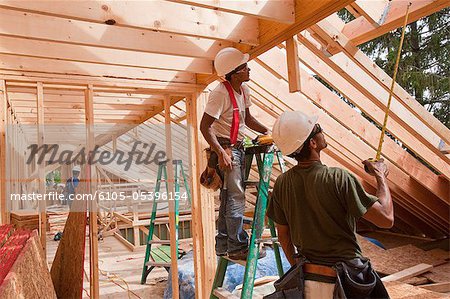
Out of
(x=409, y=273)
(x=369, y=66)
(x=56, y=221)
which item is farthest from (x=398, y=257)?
(x=56, y=221)

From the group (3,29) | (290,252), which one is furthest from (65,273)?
(3,29)

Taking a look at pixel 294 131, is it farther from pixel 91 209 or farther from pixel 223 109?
pixel 91 209

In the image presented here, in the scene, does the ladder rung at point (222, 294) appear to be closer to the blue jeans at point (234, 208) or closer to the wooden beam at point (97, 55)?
the blue jeans at point (234, 208)

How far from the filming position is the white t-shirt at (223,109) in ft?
8.20

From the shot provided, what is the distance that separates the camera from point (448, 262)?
5262 mm

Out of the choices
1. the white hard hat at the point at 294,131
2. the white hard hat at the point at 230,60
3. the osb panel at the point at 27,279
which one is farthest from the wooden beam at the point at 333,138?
the osb panel at the point at 27,279

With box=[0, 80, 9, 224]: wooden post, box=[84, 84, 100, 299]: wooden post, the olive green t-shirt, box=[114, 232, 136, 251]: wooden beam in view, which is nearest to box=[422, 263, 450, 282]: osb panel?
the olive green t-shirt

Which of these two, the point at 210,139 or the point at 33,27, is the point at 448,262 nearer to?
the point at 210,139

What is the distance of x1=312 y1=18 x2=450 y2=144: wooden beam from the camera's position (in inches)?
106

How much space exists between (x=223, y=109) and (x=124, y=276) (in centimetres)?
418

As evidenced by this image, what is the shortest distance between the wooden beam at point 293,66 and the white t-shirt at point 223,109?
359 millimetres

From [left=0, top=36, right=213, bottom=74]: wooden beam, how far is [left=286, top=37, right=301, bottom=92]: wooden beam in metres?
0.99

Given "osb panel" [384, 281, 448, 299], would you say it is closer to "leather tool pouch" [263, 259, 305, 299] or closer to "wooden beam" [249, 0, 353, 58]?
"leather tool pouch" [263, 259, 305, 299]

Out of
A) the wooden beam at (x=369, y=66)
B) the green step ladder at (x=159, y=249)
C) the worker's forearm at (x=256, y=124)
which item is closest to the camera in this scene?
the wooden beam at (x=369, y=66)
